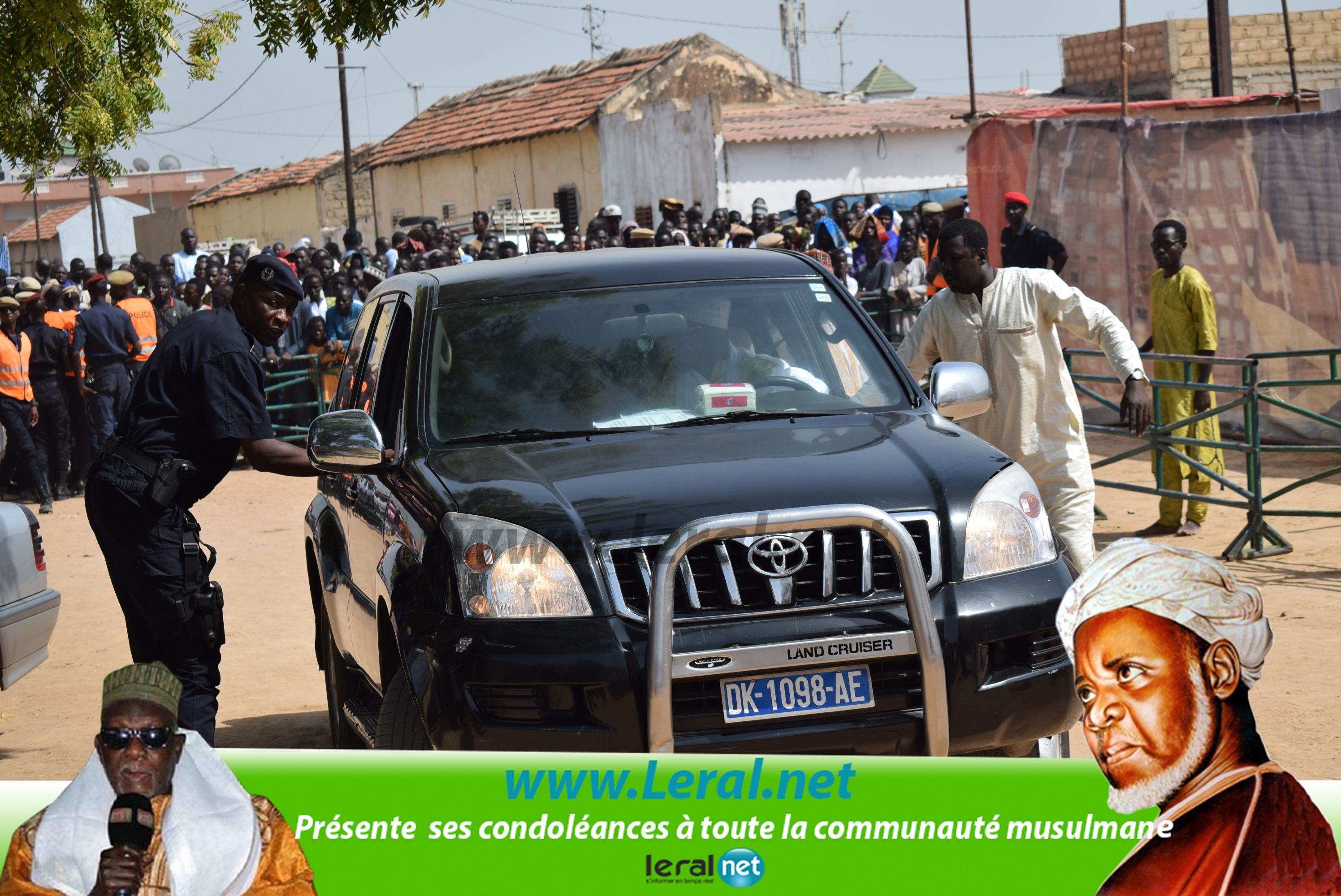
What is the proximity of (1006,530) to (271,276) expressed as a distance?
8.11 ft

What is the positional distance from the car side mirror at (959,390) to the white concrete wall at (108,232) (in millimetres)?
64558

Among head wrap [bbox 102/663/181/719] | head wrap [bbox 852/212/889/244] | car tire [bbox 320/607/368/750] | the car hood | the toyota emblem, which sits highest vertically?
head wrap [bbox 852/212/889/244]

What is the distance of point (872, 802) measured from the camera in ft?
9.27

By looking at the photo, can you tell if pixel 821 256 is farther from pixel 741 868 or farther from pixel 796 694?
pixel 741 868

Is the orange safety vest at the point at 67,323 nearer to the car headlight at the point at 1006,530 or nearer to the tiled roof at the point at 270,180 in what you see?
the car headlight at the point at 1006,530

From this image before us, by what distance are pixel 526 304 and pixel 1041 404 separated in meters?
2.22

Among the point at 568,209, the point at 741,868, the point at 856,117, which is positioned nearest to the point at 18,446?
the point at 741,868

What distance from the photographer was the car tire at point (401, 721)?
415 centimetres

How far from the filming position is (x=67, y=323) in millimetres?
16359

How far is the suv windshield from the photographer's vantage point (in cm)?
505

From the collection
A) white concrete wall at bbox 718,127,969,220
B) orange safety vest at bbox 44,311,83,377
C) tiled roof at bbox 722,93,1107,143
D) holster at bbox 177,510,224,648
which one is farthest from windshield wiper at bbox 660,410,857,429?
white concrete wall at bbox 718,127,969,220

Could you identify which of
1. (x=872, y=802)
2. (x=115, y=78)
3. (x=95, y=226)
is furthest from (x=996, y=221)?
(x=95, y=226)

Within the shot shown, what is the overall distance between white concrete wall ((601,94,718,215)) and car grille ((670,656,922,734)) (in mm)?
28752

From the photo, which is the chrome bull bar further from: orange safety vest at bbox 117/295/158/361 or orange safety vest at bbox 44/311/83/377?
orange safety vest at bbox 44/311/83/377
